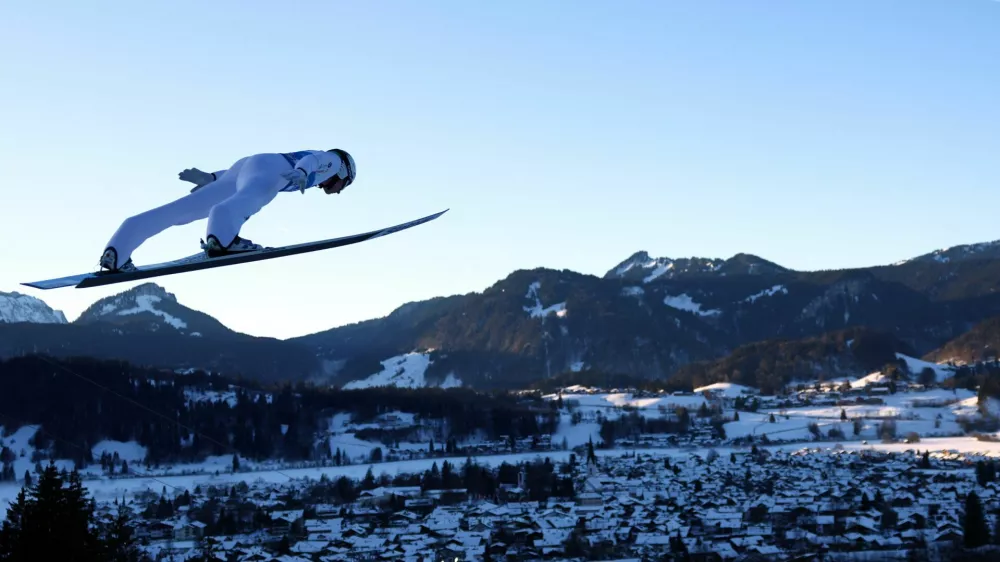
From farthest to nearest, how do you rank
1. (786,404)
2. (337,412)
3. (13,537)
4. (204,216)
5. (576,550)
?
(786,404), (337,412), (576,550), (13,537), (204,216)

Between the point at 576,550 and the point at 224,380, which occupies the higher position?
the point at 224,380

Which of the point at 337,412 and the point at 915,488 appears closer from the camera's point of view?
the point at 915,488

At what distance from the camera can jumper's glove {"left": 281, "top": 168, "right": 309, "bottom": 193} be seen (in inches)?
375

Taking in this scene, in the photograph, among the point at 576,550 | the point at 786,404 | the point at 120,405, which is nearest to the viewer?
the point at 576,550

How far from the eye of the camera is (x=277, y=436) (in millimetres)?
136625

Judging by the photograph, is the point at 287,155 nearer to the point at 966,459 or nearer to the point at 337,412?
the point at 966,459

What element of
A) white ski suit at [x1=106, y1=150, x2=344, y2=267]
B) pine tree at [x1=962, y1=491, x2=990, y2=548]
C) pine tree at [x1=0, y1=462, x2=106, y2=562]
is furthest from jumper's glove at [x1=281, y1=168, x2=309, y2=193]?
pine tree at [x1=962, y1=491, x2=990, y2=548]

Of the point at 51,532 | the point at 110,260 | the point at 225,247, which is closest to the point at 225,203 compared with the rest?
the point at 225,247

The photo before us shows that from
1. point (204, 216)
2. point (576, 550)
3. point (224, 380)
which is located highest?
point (224, 380)

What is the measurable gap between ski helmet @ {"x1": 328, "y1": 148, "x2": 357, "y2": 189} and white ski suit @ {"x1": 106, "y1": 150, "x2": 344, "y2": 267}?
43 cm

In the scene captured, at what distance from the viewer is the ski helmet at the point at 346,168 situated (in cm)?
1005

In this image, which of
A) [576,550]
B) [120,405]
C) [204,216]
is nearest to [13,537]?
[204,216]

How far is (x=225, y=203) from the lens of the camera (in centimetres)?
916

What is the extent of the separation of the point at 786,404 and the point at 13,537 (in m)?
170
